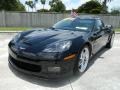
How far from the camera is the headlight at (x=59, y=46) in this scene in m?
3.41

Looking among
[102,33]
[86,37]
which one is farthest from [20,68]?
[102,33]

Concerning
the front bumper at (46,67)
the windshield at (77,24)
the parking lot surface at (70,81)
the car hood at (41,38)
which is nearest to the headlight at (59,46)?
the car hood at (41,38)

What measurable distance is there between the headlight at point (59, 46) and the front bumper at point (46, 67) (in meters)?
0.22

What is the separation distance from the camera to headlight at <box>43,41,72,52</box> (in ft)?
11.2

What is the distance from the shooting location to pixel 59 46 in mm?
3498

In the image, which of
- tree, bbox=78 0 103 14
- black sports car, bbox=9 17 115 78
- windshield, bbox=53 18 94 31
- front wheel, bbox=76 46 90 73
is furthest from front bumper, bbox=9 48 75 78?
tree, bbox=78 0 103 14

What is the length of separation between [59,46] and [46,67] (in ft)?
1.61

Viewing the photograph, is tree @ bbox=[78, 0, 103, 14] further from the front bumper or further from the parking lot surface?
the front bumper

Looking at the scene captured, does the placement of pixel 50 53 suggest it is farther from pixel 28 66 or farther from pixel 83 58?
pixel 83 58

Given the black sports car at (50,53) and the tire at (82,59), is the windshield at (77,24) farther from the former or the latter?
the tire at (82,59)

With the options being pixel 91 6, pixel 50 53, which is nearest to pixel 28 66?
pixel 50 53

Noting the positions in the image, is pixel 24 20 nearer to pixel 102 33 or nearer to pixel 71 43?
pixel 102 33

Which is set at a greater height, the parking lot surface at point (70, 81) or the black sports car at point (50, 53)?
the black sports car at point (50, 53)

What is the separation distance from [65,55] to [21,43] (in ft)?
3.27
